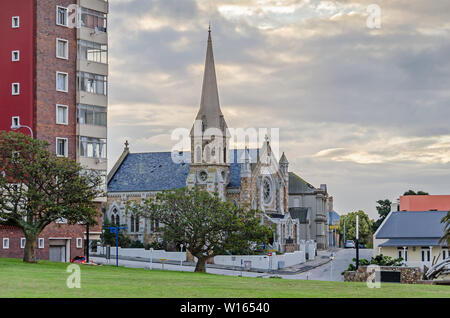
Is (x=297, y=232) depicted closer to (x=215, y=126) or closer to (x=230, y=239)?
(x=215, y=126)

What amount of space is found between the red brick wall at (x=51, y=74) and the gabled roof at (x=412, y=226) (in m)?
34.5

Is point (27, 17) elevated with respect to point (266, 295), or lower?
elevated

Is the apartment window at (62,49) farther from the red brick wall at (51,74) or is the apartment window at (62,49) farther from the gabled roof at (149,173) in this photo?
the gabled roof at (149,173)

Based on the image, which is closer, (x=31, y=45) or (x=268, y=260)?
(x=31, y=45)

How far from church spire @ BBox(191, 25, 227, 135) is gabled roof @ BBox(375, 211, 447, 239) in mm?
30589

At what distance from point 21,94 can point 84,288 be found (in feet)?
140

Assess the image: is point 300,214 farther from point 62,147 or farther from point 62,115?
point 62,115

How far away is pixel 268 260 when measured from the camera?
8738 centimetres

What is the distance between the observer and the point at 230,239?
59625 millimetres

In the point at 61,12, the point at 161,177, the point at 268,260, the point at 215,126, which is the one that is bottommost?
the point at 268,260

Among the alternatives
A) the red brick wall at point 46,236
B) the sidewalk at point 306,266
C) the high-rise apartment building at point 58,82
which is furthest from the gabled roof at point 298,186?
the high-rise apartment building at point 58,82
